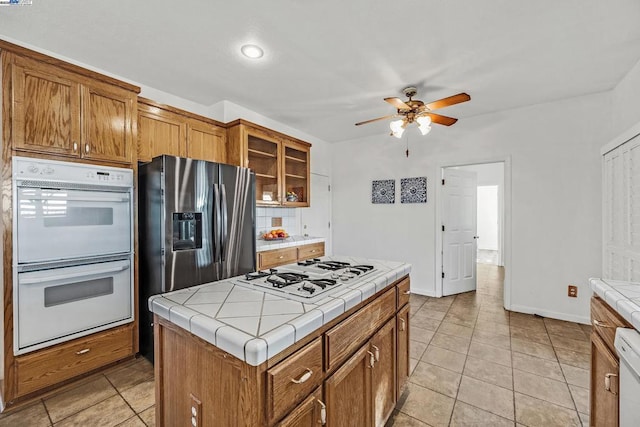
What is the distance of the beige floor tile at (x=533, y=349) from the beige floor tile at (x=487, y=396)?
2.31 ft

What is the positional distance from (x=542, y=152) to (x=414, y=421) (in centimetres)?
316

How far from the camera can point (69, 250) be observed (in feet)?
6.16

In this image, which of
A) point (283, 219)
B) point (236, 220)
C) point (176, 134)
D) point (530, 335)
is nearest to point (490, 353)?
point (530, 335)

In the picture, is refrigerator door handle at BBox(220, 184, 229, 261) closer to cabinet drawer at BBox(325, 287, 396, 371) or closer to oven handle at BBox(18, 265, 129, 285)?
oven handle at BBox(18, 265, 129, 285)

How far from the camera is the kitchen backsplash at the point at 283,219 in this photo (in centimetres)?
368

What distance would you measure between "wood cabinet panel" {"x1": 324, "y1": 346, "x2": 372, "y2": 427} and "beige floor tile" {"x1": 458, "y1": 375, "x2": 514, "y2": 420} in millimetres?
972

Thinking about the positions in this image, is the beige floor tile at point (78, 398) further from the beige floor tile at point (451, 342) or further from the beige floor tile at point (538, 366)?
the beige floor tile at point (538, 366)

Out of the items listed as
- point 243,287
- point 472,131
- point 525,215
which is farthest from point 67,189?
point 525,215

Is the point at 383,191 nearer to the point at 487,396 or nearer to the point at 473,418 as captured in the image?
the point at 487,396

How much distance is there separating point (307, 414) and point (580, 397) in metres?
2.03

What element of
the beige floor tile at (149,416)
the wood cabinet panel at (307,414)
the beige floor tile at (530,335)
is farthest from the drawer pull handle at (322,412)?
the beige floor tile at (530,335)

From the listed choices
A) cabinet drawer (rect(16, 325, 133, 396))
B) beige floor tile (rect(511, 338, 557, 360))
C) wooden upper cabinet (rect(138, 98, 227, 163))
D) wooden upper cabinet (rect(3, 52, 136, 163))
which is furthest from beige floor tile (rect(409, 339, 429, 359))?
wooden upper cabinet (rect(3, 52, 136, 163))

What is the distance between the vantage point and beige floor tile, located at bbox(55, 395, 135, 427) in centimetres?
161

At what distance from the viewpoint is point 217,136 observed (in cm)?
301
